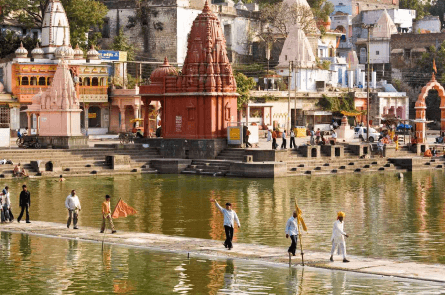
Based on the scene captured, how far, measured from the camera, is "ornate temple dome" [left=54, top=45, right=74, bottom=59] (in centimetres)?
6172

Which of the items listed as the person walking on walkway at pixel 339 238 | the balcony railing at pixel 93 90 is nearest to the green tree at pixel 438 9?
the balcony railing at pixel 93 90

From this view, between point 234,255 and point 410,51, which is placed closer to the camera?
point 234,255

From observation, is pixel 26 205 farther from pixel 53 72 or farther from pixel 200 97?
pixel 53 72

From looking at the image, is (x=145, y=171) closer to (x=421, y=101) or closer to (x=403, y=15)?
(x=421, y=101)

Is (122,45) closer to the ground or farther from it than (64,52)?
farther from it

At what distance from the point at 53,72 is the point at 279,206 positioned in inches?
1303

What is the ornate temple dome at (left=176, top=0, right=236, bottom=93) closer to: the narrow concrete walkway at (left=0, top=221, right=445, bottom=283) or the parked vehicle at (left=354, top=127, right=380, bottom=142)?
the parked vehicle at (left=354, top=127, right=380, bottom=142)

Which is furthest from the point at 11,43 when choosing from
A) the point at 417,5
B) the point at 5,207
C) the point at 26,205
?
the point at 417,5

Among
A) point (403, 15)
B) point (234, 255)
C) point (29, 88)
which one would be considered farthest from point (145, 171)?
point (403, 15)

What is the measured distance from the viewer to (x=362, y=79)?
8188 centimetres

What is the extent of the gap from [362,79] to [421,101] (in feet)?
81.1

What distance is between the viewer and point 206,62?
47062 millimetres

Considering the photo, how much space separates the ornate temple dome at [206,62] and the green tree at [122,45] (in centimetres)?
2384

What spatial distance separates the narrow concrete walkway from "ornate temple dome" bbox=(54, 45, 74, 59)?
121ft
